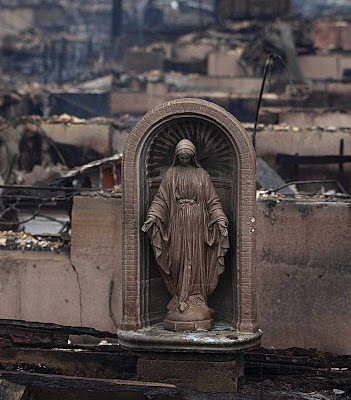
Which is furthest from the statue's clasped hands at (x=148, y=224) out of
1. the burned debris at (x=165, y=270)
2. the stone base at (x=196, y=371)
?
the stone base at (x=196, y=371)

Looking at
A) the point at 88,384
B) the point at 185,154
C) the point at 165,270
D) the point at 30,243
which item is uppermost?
the point at 185,154

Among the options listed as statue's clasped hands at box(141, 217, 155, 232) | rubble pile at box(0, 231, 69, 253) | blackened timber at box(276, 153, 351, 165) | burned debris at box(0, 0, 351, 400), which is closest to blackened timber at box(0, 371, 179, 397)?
burned debris at box(0, 0, 351, 400)

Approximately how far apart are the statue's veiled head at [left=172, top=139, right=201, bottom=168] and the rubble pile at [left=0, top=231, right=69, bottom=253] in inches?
132

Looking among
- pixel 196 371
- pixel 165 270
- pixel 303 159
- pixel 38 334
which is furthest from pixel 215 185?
pixel 303 159

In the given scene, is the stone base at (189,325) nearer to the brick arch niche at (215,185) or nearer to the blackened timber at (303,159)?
the brick arch niche at (215,185)

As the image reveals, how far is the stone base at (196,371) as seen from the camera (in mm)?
11781

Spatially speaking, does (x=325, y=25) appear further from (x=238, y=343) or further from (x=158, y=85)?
(x=238, y=343)

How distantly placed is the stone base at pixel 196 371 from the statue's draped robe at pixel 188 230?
692 millimetres

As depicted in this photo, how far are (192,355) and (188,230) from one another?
55.3 inches

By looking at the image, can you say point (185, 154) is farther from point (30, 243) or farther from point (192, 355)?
point (30, 243)

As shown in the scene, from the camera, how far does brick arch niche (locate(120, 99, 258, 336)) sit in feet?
38.6

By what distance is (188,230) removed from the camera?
11.9 m

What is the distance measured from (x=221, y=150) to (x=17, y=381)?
3483mm

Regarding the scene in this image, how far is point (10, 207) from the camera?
16.2m
